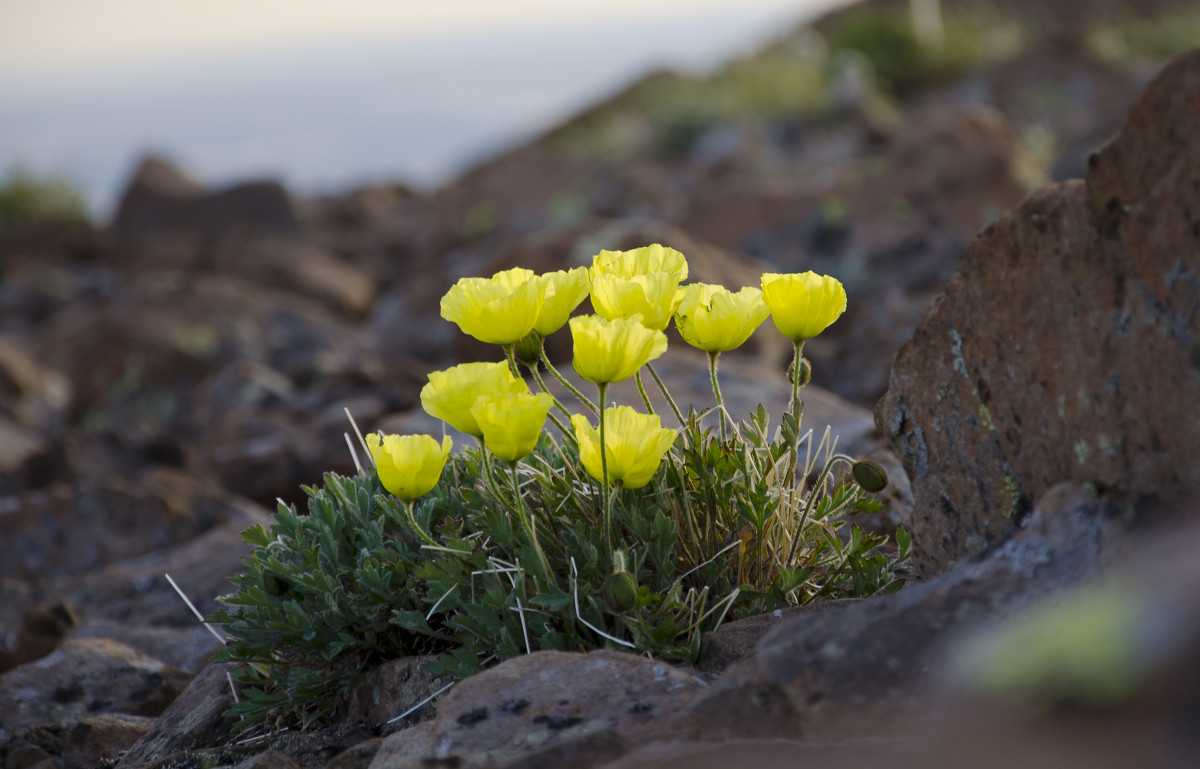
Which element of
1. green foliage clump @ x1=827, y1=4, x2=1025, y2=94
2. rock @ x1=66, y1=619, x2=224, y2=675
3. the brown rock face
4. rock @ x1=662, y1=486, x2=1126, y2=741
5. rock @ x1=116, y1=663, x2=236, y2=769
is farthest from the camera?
green foliage clump @ x1=827, y1=4, x2=1025, y2=94

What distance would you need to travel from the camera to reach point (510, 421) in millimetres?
1720

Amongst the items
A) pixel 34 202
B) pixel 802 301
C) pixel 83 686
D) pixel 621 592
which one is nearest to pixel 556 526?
pixel 621 592

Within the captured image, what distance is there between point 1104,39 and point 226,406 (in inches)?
497

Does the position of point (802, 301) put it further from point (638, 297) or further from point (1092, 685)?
point (1092, 685)

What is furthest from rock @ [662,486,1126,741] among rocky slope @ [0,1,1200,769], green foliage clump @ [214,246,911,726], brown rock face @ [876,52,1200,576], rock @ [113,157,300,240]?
rock @ [113,157,300,240]

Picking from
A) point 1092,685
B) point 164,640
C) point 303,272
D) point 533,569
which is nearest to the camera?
point 1092,685

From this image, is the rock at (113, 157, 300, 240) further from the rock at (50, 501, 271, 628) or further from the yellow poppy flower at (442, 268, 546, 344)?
the yellow poppy flower at (442, 268, 546, 344)

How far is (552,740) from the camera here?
5.29 ft

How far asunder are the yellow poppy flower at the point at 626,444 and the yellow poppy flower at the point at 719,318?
0.19m

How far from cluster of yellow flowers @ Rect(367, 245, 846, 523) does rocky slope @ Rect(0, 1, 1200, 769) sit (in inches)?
13.8

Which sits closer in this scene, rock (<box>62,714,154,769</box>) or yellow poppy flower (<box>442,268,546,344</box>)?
yellow poppy flower (<box>442,268,546,344</box>)

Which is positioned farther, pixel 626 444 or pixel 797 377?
pixel 797 377

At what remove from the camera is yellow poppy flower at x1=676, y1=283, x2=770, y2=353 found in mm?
1969

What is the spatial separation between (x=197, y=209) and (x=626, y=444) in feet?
45.9
